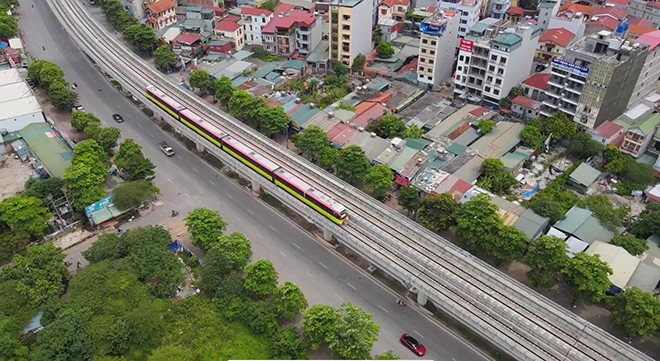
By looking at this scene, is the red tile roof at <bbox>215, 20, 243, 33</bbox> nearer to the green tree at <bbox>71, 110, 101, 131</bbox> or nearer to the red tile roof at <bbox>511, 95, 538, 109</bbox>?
the green tree at <bbox>71, 110, 101, 131</bbox>

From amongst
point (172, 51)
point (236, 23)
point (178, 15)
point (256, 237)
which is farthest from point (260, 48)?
point (256, 237)

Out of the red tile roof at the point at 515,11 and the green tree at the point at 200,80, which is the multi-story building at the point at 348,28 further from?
the red tile roof at the point at 515,11

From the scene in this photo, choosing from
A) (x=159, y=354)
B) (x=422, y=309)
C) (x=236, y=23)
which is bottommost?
(x=422, y=309)

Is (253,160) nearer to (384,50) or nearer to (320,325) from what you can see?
(320,325)

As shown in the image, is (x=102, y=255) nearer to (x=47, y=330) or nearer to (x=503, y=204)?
(x=47, y=330)

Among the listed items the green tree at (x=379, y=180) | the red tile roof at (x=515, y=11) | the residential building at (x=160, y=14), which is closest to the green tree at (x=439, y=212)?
the green tree at (x=379, y=180)

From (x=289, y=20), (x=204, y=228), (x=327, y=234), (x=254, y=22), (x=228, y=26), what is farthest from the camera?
(x=254, y=22)

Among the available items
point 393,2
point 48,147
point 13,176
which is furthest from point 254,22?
point 13,176
